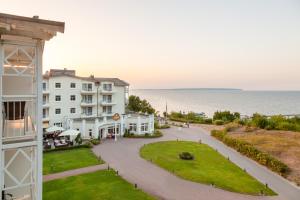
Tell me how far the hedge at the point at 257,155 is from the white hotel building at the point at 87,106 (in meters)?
14.5

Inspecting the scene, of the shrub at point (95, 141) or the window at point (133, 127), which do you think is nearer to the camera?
the shrub at point (95, 141)

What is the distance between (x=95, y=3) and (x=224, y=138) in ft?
91.9

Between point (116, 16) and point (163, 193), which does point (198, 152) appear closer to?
point (163, 193)

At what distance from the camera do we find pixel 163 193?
2036 centimetres

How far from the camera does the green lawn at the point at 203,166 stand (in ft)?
73.9

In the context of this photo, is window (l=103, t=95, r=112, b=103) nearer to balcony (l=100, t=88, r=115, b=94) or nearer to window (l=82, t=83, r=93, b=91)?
balcony (l=100, t=88, r=115, b=94)

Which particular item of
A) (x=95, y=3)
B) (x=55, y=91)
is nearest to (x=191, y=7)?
(x=95, y=3)

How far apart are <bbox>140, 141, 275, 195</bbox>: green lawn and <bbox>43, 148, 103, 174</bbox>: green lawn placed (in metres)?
6.62

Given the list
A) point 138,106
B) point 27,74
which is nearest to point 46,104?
point 138,106

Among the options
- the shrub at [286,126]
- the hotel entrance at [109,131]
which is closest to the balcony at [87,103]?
the hotel entrance at [109,131]

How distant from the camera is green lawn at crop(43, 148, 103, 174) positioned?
26.0 metres

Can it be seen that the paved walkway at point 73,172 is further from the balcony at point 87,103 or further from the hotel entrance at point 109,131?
the balcony at point 87,103

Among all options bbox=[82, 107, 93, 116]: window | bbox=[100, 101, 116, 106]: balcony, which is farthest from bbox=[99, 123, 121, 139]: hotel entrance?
bbox=[82, 107, 93, 116]: window

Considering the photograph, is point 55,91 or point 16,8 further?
point 55,91
